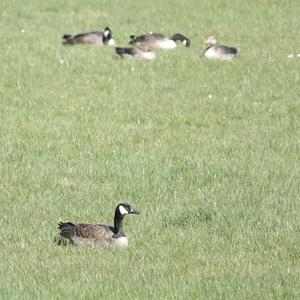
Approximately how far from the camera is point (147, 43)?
2334 centimetres

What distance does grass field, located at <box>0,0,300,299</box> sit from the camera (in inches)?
408

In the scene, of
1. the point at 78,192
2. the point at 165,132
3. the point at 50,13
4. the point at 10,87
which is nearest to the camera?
the point at 78,192

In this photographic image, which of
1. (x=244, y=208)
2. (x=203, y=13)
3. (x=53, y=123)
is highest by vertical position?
(x=244, y=208)

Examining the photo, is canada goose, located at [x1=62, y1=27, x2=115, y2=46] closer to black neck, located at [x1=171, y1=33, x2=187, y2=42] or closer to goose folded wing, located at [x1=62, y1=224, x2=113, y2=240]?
black neck, located at [x1=171, y1=33, x2=187, y2=42]

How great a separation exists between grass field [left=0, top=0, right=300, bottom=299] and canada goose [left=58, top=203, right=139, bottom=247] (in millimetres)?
141

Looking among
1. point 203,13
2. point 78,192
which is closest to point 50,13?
point 203,13

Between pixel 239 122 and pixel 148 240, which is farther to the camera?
pixel 239 122

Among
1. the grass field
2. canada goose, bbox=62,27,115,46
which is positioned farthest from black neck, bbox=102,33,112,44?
the grass field

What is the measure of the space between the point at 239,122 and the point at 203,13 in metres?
11.8

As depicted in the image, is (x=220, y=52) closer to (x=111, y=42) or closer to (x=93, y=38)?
(x=111, y=42)

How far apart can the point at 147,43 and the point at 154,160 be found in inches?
332

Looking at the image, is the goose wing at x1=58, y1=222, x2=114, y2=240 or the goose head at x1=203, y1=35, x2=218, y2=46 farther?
the goose head at x1=203, y1=35, x2=218, y2=46

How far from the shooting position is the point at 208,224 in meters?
12.3

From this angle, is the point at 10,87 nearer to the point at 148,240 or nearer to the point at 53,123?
the point at 53,123
